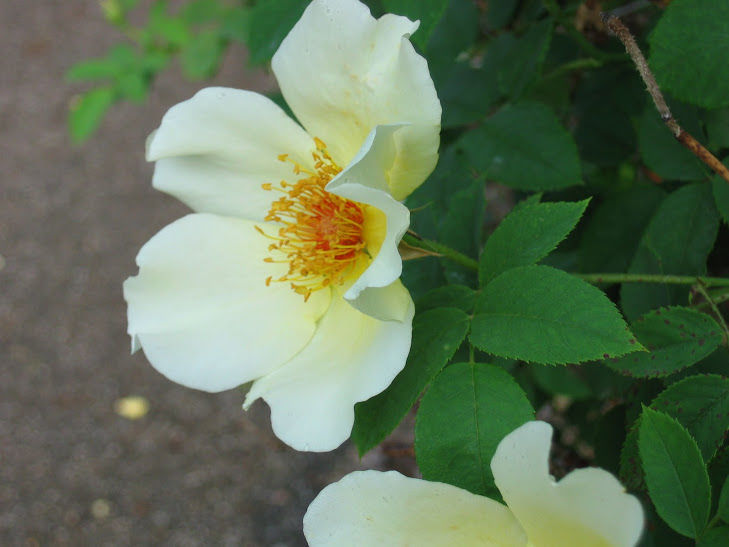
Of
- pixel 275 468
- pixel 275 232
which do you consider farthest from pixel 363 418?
pixel 275 468

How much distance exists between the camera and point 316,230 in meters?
0.96

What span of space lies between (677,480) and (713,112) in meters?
0.55

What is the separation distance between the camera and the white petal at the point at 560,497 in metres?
0.60

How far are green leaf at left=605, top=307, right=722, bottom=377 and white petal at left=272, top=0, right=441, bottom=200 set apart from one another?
29 cm

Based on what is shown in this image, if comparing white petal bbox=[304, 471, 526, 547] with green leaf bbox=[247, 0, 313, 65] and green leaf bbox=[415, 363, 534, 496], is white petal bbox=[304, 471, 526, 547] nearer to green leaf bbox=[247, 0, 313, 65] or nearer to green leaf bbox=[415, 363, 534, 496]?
green leaf bbox=[415, 363, 534, 496]

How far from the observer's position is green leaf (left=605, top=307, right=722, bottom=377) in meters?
0.82

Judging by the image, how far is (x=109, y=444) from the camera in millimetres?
3098

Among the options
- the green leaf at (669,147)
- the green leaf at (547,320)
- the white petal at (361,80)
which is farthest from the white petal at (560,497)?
the green leaf at (669,147)

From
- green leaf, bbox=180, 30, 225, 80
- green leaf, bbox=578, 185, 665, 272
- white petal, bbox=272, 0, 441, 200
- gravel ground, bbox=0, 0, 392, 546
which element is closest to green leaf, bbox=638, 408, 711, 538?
white petal, bbox=272, 0, 441, 200

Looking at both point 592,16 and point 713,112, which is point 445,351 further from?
point 592,16

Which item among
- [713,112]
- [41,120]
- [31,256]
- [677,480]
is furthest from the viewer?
[41,120]

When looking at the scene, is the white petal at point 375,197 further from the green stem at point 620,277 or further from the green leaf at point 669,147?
the green leaf at point 669,147

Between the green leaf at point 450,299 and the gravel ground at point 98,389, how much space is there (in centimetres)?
202

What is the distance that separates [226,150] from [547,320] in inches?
16.8
